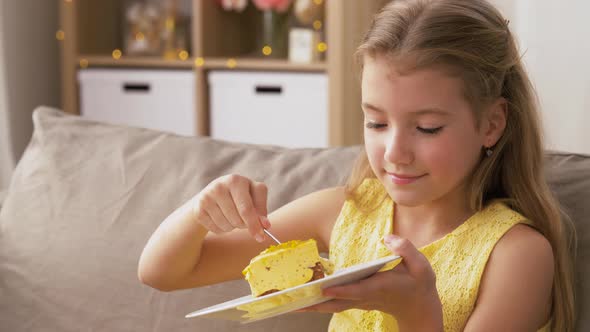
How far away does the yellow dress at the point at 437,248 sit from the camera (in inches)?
46.8

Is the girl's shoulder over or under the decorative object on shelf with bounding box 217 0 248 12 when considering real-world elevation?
under

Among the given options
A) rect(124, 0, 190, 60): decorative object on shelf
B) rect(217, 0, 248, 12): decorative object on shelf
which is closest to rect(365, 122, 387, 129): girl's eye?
rect(217, 0, 248, 12): decorative object on shelf

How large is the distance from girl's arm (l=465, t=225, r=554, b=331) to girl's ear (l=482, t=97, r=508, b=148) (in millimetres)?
132

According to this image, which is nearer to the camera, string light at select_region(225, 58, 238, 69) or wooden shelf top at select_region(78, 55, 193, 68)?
string light at select_region(225, 58, 238, 69)

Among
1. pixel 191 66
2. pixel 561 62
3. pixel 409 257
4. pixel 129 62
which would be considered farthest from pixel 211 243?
pixel 129 62

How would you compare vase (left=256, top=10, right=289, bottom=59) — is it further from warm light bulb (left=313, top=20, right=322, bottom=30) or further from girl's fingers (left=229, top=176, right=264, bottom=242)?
girl's fingers (left=229, top=176, right=264, bottom=242)

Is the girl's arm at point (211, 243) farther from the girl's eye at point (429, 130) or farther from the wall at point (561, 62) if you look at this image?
the wall at point (561, 62)

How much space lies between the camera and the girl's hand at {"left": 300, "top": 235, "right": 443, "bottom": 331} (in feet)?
3.14

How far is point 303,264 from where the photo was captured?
1037 mm

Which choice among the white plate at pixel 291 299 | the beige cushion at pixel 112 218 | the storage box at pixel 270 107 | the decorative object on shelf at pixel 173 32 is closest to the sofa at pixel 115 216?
the beige cushion at pixel 112 218

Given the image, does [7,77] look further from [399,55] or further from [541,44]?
[399,55]

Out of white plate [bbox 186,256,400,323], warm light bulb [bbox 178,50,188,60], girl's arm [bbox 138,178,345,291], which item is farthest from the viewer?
warm light bulb [bbox 178,50,188,60]

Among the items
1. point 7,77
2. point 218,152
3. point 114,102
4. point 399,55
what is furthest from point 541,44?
point 7,77

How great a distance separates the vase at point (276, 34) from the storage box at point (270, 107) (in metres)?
0.17
